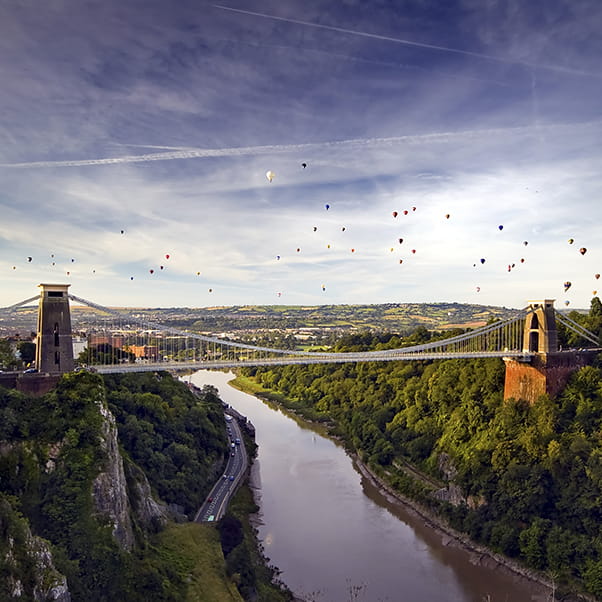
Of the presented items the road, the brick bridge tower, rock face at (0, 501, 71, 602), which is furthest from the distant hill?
rock face at (0, 501, 71, 602)

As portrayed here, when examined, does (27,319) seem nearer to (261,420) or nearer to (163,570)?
(261,420)

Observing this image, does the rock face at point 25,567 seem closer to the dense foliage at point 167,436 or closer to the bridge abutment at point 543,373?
the dense foliage at point 167,436

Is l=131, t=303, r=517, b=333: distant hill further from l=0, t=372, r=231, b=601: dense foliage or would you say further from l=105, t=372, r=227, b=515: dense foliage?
l=0, t=372, r=231, b=601: dense foliage

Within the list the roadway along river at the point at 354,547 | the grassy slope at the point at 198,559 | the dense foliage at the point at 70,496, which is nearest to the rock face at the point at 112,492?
the dense foliage at the point at 70,496

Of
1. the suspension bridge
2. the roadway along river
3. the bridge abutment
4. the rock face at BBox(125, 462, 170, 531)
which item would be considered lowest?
the roadway along river

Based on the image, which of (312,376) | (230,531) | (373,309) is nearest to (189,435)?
(230,531)

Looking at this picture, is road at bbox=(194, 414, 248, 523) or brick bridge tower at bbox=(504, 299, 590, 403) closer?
road at bbox=(194, 414, 248, 523)
